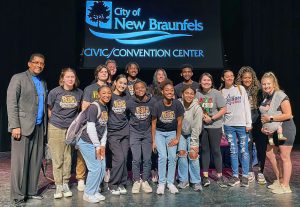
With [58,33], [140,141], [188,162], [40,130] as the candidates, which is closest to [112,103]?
[140,141]

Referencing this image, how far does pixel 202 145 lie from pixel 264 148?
0.95 meters

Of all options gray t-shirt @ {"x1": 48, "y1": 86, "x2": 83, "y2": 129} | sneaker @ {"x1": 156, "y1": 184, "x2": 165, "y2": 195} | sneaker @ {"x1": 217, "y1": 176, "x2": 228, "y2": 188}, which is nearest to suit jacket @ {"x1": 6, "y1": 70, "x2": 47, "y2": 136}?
gray t-shirt @ {"x1": 48, "y1": 86, "x2": 83, "y2": 129}

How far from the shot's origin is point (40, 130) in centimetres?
370

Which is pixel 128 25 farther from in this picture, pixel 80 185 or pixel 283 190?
pixel 283 190

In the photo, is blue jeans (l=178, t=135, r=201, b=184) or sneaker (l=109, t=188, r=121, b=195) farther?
blue jeans (l=178, t=135, r=201, b=184)

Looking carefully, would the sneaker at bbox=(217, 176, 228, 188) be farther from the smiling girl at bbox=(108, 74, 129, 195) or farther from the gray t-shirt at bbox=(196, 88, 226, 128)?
the smiling girl at bbox=(108, 74, 129, 195)

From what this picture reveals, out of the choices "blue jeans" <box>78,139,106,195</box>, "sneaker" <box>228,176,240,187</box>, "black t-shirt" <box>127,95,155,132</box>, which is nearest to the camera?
"blue jeans" <box>78,139,106,195</box>

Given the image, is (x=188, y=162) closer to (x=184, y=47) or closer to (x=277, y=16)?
(x=184, y=47)

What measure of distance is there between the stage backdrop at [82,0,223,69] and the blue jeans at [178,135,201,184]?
8.37 feet

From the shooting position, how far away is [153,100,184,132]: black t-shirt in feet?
12.8

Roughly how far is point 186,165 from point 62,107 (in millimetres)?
1572

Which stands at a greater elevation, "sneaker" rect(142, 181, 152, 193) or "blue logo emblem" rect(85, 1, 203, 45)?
"blue logo emblem" rect(85, 1, 203, 45)

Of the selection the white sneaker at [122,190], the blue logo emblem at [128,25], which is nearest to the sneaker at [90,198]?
the white sneaker at [122,190]

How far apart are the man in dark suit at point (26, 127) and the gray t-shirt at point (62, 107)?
96mm
